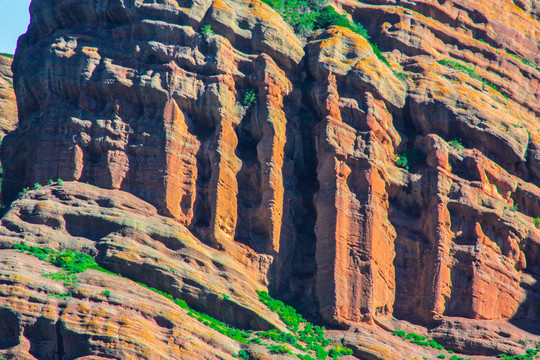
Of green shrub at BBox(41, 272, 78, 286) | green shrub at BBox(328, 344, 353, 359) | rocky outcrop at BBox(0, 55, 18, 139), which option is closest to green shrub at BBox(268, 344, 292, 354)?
green shrub at BBox(328, 344, 353, 359)

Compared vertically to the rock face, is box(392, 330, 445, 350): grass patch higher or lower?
lower

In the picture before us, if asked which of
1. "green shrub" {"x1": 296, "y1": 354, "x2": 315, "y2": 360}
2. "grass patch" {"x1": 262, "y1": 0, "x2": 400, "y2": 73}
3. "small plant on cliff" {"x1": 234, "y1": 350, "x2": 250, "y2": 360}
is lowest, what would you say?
"small plant on cliff" {"x1": 234, "y1": 350, "x2": 250, "y2": 360}

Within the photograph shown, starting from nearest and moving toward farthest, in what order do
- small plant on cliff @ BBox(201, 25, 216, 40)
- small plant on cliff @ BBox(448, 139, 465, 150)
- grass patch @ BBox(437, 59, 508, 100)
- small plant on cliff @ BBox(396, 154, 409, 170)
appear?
1. small plant on cliff @ BBox(201, 25, 216, 40)
2. small plant on cliff @ BBox(396, 154, 409, 170)
3. small plant on cliff @ BBox(448, 139, 465, 150)
4. grass patch @ BBox(437, 59, 508, 100)

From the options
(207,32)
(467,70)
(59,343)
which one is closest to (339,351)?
(59,343)

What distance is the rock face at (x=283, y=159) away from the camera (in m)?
61.5

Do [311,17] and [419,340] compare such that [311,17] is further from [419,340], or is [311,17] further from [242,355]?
[242,355]

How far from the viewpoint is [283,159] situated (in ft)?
215

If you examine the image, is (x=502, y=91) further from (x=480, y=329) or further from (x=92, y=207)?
(x=92, y=207)

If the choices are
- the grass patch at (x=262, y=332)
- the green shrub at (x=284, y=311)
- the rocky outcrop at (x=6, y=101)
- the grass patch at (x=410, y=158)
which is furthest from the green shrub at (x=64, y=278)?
the rocky outcrop at (x=6, y=101)

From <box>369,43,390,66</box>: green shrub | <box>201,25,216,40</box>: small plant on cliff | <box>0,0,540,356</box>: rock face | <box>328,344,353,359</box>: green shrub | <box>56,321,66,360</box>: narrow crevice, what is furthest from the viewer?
<box>369,43,390,66</box>: green shrub

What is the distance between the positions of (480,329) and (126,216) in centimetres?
1918

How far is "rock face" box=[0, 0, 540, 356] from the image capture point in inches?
2421

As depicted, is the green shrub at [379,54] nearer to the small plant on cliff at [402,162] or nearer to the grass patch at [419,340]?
the small plant on cliff at [402,162]

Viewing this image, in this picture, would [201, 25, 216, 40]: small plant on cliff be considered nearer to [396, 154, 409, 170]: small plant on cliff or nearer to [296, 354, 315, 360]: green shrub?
[396, 154, 409, 170]: small plant on cliff
